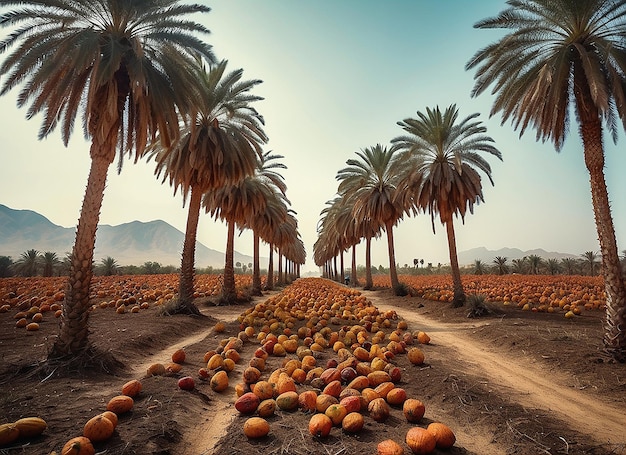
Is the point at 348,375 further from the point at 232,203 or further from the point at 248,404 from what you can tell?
the point at 232,203

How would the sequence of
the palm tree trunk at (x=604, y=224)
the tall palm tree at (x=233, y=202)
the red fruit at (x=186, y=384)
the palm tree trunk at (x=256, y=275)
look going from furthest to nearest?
1. the palm tree trunk at (x=256, y=275)
2. the tall palm tree at (x=233, y=202)
3. the palm tree trunk at (x=604, y=224)
4. the red fruit at (x=186, y=384)

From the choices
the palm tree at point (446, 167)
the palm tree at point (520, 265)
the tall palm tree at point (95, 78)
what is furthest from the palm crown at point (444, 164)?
the palm tree at point (520, 265)

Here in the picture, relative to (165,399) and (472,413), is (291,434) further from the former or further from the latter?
(472,413)

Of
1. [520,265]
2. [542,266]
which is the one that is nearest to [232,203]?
[520,265]

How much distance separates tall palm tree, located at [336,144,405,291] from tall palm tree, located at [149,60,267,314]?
1128cm

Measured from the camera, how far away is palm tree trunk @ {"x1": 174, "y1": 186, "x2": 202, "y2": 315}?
13.2 metres

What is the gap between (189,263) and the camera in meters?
14.5

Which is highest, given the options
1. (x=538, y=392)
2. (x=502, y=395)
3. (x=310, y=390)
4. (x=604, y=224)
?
(x=604, y=224)

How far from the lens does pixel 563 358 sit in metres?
6.83

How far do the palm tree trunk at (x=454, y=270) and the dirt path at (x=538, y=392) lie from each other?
21.7 feet

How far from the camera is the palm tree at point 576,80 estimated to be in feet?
24.2

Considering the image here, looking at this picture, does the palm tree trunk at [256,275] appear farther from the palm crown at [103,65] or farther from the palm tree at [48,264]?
the palm tree at [48,264]

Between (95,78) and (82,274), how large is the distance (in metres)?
4.51

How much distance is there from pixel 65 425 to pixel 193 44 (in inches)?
395
